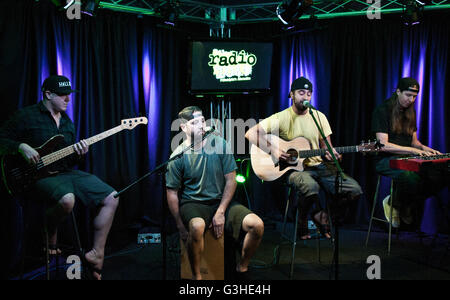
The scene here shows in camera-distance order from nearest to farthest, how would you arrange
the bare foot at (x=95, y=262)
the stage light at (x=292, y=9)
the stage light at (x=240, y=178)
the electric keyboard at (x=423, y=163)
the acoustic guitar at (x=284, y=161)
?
the bare foot at (x=95, y=262)
the electric keyboard at (x=423, y=163)
the acoustic guitar at (x=284, y=161)
the stage light at (x=292, y=9)
the stage light at (x=240, y=178)

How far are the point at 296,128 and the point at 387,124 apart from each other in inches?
44.8

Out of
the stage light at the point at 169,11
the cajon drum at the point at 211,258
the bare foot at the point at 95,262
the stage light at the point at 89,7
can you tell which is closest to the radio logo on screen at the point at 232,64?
the stage light at the point at 169,11

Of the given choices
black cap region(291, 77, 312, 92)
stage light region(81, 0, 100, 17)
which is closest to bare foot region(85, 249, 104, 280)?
stage light region(81, 0, 100, 17)

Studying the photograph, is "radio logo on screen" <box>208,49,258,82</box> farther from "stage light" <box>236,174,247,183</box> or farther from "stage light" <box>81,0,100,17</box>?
"stage light" <box>81,0,100,17</box>

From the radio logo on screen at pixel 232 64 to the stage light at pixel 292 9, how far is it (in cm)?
81

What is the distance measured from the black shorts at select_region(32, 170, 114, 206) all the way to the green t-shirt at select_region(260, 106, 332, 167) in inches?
80.1

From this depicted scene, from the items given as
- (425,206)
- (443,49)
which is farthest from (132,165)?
(443,49)

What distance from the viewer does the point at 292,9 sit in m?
4.88

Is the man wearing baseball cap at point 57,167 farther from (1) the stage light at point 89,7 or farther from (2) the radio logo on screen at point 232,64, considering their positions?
(2) the radio logo on screen at point 232,64

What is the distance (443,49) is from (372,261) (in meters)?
3.22

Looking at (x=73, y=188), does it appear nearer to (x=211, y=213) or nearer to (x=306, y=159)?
(x=211, y=213)

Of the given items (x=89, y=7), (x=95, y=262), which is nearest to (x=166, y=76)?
(x=89, y=7)

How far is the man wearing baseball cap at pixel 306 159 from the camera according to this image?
4.03m

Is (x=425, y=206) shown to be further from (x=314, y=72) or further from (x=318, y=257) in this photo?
(x=314, y=72)
